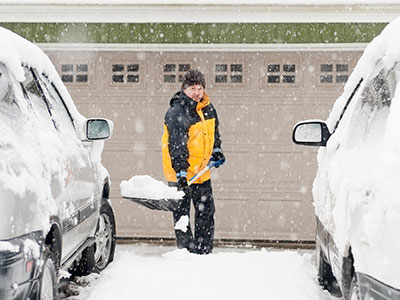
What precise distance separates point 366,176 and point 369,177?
63 mm

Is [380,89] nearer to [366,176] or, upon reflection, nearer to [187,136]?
[366,176]

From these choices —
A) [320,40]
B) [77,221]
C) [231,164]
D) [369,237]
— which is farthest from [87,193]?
[320,40]

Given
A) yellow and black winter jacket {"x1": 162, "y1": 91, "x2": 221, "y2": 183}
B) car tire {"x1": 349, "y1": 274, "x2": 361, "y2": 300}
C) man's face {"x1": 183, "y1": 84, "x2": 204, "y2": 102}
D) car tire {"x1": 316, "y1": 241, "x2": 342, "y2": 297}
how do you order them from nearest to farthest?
1. car tire {"x1": 349, "y1": 274, "x2": 361, "y2": 300}
2. car tire {"x1": 316, "y1": 241, "x2": 342, "y2": 297}
3. yellow and black winter jacket {"x1": 162, "y1": 91, "x2": 221, "y2": 183}
4. man's face {"x1": 183, "y1": 84, "x2": 204, "y2": 102}

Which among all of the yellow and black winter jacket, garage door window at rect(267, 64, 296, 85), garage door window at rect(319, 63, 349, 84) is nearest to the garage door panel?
garage door window at rect(267, 64, 296, 85)

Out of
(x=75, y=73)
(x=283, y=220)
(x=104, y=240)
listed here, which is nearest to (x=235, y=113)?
(x=283, y=220)

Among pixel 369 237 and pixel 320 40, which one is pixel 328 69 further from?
pixel 369 237

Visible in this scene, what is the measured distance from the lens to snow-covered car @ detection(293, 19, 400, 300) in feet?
7.16

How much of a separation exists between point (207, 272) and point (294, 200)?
471 cm

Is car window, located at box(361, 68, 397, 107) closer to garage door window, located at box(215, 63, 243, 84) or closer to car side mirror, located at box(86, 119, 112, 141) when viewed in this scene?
car side mirror, located at box(86, 119, 112, 141)

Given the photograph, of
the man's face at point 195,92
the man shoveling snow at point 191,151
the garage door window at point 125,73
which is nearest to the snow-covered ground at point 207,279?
the man shoveling snow at point 191,151

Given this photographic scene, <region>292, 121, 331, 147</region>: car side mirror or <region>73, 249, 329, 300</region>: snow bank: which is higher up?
<region>292, 121, 331, 147</region>: car side mirror

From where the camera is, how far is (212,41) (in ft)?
28.0

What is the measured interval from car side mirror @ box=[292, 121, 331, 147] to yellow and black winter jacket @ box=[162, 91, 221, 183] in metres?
1.42

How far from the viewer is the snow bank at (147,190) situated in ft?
16.9
